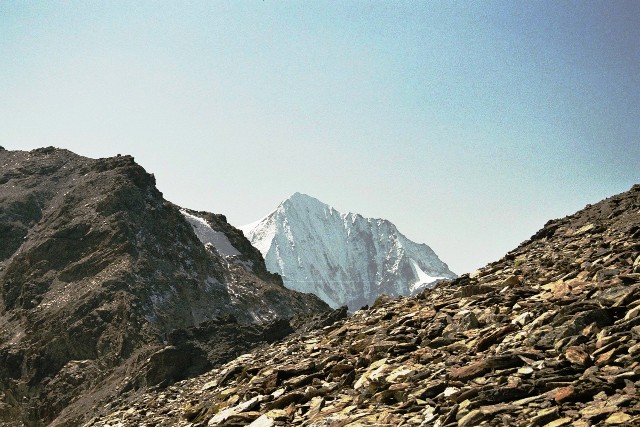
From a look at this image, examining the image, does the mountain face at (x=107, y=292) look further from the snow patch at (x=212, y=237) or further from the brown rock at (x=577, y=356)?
the brown rock at (x=577, y=356)

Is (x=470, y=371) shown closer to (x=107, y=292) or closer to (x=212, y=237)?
(x=107, y=292)

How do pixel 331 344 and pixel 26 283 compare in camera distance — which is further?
pixel 26 283

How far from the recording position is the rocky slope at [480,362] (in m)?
9.92

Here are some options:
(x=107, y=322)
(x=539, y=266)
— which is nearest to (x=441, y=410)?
(x=539, y=266)

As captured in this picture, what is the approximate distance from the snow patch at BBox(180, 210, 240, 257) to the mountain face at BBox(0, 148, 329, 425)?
28 cm

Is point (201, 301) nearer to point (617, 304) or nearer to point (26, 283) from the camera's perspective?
point (26, 283)

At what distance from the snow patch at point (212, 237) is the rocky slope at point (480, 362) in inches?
2756

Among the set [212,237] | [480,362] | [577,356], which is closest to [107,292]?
[212,237]

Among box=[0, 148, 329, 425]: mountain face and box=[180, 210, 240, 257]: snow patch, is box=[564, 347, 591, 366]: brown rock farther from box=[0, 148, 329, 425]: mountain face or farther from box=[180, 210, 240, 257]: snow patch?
box=[180, 210, 240, 257]: snow patch

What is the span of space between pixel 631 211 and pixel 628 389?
1668 centimetres

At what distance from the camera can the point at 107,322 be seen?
2331 inches

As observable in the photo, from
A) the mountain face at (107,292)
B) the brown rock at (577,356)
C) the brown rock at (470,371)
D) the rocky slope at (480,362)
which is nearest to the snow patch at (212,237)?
the mountain face at (107,292)

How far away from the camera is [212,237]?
94.6 meters

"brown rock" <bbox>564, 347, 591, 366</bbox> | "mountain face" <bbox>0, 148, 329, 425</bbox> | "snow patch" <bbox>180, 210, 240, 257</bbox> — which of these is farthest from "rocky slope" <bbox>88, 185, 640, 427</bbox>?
"snow patch" <bbox>180, 210, 240, 257</bbox>
